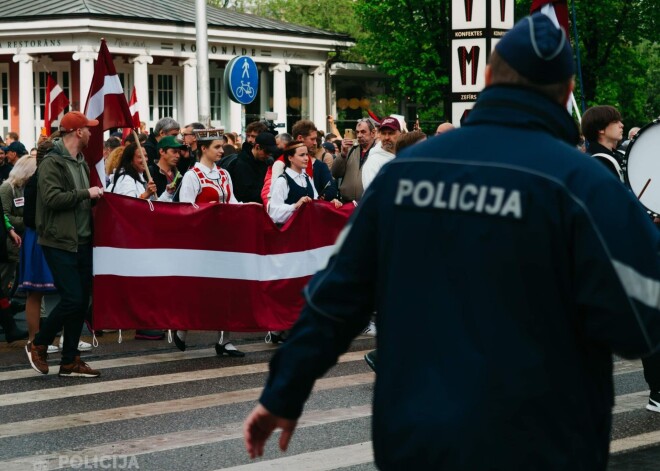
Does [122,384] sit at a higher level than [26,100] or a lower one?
lower

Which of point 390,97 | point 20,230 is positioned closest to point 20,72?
point 390,97

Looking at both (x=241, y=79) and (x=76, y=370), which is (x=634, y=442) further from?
(x=241, y=79)

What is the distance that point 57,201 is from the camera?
9539 millimetres

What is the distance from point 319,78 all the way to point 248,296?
35.6 meters

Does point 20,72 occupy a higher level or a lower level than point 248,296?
higher

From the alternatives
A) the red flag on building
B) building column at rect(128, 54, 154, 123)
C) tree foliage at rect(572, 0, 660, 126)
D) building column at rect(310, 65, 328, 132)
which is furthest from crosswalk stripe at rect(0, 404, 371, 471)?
tree foliage at rect(572, 0, 660, 126)

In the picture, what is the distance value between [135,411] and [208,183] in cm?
331

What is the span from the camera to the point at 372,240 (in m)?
3.10

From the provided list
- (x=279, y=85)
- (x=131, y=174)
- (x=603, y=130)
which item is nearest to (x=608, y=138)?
(x=603, y=130)

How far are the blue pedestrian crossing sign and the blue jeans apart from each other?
1048 centimetres

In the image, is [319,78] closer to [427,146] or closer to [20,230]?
[20,230]

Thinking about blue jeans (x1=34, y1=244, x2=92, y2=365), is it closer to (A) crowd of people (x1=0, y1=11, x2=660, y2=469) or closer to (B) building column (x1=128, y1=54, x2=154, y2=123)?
(A) crowd of people (x1=0, y1=11, x2=660, y2=469)

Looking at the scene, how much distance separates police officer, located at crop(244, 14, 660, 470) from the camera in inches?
111

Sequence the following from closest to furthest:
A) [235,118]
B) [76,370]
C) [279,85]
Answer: [76,370] < [235,118] < [279,85]
